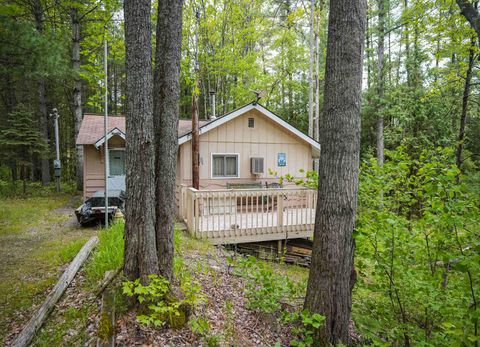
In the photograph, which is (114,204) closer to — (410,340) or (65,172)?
(410,340)

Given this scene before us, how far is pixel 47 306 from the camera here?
339 cm

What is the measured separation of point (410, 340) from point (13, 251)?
7.33 meters

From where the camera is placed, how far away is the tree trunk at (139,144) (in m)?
2.98

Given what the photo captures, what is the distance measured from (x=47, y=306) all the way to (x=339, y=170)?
3775 mm

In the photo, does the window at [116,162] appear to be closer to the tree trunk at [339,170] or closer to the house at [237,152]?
the house at [237,152]

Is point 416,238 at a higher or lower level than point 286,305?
higher

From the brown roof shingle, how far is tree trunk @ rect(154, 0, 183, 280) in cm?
779

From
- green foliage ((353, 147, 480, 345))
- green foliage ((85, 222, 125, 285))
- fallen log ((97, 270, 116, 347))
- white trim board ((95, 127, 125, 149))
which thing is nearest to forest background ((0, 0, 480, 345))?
green foliage ((353, 147, 480, 345))

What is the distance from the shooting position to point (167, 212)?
10.7 feet

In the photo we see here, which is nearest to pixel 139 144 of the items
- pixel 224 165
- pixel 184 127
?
pixel 224 165

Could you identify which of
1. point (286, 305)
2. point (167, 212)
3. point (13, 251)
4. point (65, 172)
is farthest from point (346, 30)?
point (65, 172)

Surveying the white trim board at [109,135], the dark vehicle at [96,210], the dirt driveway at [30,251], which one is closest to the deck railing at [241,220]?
the dark vehicle at [96,210]

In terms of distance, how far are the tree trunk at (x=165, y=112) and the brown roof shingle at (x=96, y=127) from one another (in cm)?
779

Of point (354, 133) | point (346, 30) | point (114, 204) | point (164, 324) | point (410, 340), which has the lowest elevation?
point (410, 340)
